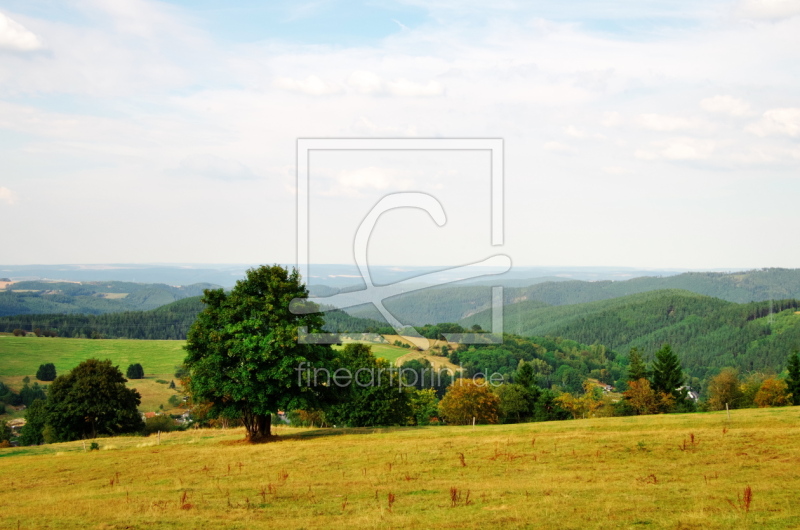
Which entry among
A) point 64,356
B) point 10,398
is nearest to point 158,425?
point 10,398

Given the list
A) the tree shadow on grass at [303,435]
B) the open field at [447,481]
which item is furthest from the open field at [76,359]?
the open field at [447,481]

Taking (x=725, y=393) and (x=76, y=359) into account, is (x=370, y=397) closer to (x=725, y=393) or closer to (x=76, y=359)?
(x=725, y=393)

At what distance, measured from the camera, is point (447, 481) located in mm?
25516

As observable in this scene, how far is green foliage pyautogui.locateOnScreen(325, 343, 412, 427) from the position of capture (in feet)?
208

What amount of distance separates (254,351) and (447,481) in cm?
1935

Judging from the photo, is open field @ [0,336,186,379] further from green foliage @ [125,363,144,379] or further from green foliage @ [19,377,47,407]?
green foliage @ [19,377,47,407]

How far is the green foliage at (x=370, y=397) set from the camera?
6353cm

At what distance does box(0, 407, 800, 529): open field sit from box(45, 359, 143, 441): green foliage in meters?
27.1

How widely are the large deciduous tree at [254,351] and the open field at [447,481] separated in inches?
125

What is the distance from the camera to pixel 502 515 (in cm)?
1914

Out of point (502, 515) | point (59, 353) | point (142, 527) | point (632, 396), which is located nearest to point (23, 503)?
point (142, 527)

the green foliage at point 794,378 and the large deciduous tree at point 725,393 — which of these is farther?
the large deciduous tree at point 725,393

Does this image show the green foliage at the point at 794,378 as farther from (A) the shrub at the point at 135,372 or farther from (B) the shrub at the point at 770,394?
(A) the shrub at the point at 135,372

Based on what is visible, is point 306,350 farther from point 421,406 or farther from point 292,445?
point 421,406
